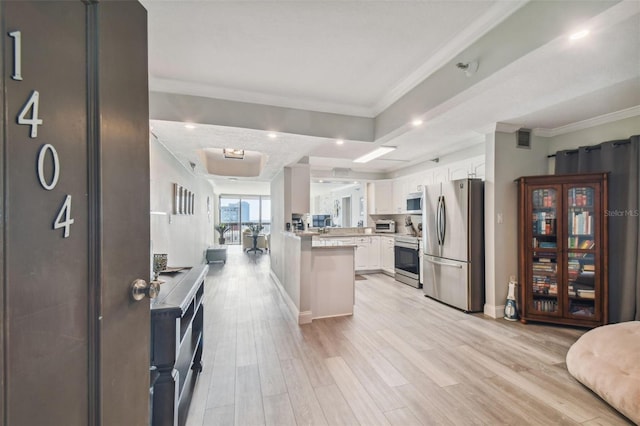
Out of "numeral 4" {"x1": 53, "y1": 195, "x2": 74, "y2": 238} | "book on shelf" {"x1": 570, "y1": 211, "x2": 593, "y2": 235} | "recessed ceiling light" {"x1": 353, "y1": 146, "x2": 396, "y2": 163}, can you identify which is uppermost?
"recessed ceiling light" {"x1": 353, "y1": 146, "x2": 396, "y2": 163}

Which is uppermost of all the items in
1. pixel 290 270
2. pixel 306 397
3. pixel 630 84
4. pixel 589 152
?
pixel 630 84

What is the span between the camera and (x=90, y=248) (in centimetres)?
75

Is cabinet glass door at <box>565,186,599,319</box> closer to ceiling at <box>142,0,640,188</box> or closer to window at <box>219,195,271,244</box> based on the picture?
ceiling at <box>142,0,640,188</box>

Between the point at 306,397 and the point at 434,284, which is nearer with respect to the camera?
the point at 306,397

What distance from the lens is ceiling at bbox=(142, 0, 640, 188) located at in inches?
61.0

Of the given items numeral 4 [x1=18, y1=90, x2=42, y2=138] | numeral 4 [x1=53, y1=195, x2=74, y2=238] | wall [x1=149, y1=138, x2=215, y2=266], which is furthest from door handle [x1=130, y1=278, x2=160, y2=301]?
wall [x1=149, y1=138, x2=215, y2=266]

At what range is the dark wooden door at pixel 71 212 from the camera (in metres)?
0.55

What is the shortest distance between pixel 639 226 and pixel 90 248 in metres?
4.46

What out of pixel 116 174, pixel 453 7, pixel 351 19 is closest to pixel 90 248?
pixel 116 174

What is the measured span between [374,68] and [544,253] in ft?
9.99

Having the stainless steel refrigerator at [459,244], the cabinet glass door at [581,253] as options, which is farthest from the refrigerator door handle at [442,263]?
the cabinet glass door at [581,253]

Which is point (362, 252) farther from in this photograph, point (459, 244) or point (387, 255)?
point (459, 244)

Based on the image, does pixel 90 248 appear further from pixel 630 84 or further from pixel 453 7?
pixel 630 84

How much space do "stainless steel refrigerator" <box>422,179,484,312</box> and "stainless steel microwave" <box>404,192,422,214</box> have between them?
1.01m
